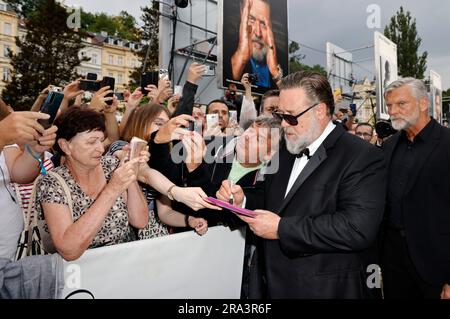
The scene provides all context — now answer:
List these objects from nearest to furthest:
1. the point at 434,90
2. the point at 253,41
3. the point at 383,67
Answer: the point at 253,41, the point at 383,67, the point at 434,90

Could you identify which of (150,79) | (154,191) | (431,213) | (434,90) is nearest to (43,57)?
(150,79)

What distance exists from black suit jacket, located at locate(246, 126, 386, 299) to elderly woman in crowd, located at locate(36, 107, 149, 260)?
93 cm

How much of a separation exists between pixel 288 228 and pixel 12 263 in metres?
1.37

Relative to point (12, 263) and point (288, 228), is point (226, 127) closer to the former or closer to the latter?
point (288, 228)

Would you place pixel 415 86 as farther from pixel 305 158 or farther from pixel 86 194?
pixel 86 194

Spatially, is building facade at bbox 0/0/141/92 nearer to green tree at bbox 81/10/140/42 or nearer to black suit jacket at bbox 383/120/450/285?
green tree at bbox 81/10/140/42

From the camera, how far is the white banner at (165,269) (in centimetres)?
186

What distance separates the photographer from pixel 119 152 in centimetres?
272

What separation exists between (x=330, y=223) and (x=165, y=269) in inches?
38.7

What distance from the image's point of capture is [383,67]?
12555 millimetres

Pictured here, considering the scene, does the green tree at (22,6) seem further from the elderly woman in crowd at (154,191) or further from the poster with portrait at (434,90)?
the elderly woman in crowd at (154,191)

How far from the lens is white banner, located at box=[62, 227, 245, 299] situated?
186 cm

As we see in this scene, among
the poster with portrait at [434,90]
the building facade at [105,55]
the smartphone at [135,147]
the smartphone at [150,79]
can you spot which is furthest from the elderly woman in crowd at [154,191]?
the building facade at [105,55]

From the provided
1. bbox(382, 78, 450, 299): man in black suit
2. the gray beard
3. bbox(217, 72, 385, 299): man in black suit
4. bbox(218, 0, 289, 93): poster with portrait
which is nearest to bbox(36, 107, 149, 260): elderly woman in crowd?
bbox(217, 72, 385, 299): man in black suit
